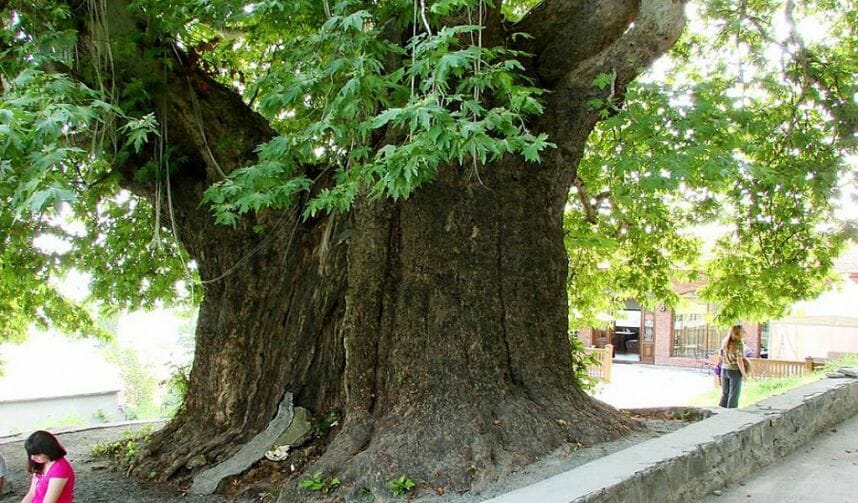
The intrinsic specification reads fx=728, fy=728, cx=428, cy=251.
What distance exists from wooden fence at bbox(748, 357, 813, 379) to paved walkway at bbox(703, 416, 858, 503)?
40.1 feet

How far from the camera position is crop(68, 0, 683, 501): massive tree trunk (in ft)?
21.0

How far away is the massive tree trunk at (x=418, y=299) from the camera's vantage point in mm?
6410

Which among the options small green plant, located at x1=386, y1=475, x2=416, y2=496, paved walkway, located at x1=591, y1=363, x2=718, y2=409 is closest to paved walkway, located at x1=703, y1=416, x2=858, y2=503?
small green plant, located at x1=386, y1=475, x2=416, y2=496

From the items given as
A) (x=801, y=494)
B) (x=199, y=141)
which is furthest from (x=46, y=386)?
(x=801, y=494)

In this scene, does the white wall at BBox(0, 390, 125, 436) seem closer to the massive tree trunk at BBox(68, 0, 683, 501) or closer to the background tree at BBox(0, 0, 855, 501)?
the background tree at BBox(0, 0, 855, 501)

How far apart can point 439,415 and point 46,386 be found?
29226mm

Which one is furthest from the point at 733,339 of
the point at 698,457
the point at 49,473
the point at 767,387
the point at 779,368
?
the point at 49,473

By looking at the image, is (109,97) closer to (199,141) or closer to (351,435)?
(199,141)

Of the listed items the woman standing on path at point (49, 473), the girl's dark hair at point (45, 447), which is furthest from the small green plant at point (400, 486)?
the girl's dark hair at point (45, 447)

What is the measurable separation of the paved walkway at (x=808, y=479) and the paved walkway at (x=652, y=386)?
9013 millimetres

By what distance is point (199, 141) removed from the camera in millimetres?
7688

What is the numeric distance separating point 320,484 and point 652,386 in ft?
58.6

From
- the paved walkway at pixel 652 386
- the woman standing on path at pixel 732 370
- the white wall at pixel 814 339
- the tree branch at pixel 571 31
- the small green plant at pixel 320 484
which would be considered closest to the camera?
the small green plant at pixel 320 484

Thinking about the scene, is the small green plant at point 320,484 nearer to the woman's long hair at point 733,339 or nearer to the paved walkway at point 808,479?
the paved walkway at point 808,479
